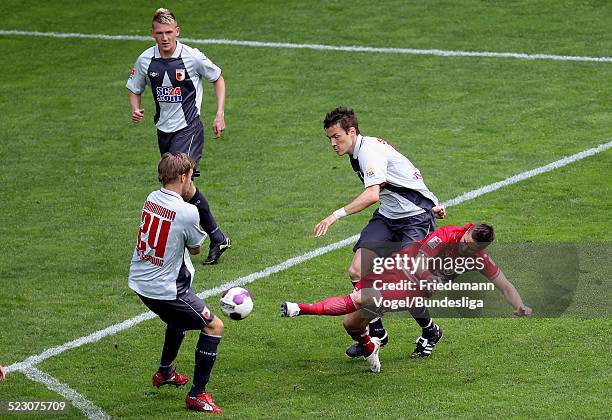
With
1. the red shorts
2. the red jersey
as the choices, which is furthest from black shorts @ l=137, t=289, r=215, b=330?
the red jersey

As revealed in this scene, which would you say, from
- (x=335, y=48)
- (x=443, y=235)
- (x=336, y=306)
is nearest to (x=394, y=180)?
(x=443, y=235)

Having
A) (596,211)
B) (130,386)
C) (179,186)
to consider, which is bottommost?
(130,386)

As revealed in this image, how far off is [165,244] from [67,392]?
1681 mm

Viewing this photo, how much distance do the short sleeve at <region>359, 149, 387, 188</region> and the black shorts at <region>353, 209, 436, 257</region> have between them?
71 cm

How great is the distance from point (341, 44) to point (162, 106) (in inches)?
323

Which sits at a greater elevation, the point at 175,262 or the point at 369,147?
the point at 369,147

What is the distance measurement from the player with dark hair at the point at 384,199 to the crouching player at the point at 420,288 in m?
0.10

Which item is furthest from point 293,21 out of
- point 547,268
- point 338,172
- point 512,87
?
point 547,268

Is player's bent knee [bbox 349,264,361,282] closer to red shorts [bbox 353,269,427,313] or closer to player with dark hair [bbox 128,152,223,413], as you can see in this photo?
red shorts [bbox 353,269,427,313]

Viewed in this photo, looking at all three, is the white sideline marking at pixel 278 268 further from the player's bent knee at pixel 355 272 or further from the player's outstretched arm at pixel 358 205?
the player's outstretched arm at pixel 358 205

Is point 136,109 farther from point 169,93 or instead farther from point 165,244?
point 165,244

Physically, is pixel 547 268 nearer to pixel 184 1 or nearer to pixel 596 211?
pixel 596 211

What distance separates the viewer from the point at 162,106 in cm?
1298

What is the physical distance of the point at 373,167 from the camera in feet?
32.3
